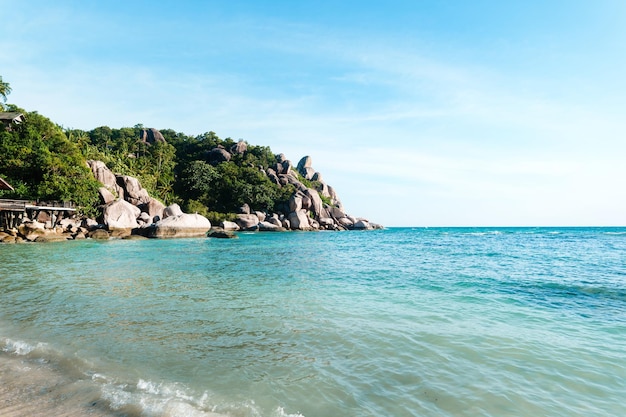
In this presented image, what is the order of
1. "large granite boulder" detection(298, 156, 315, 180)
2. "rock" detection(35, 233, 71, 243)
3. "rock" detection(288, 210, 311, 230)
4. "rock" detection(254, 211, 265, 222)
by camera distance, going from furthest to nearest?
1. "large granite boulder" detection(298, 156, 315, 180)
2. "rock" detection(288, 210, 311, 230)
3. "rock" detection(254, 211, 265, 222)
4. "rock" detection(35, 233, 71, 243)

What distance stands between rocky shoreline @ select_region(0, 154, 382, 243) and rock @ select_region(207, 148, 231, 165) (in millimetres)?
442

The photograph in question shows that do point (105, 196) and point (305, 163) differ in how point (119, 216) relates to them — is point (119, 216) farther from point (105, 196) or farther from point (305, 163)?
point (305, 163)

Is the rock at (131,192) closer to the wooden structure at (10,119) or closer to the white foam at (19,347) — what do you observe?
the wooden structure at (10,119)

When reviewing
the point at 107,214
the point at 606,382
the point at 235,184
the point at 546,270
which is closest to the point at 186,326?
the point at 606,382

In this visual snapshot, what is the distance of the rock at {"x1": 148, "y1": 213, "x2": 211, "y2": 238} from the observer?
34.1m

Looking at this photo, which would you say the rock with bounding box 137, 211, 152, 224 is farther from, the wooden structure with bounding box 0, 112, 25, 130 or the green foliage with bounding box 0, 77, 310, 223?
the wooden structure with bounding box 0, 112, 25, 130

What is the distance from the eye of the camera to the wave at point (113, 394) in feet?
11.7

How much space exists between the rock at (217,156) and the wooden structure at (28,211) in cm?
3565

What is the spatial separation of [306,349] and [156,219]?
39.4 meters

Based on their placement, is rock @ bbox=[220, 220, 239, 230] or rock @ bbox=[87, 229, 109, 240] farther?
rock @ bbox=[220, 220, 239, 230]

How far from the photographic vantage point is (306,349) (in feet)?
17.9

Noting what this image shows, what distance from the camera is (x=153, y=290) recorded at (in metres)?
9.79


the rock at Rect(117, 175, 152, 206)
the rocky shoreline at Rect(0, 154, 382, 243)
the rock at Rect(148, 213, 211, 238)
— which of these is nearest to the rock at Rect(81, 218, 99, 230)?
the rocky shoreline at Rect(0, 154, 382, 243)

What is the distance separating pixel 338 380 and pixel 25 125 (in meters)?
41.3
